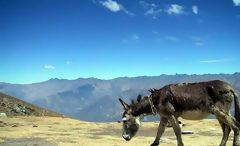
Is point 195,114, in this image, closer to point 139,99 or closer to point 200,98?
point 200,98

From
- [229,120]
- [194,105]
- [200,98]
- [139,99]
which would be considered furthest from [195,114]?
[139,99]

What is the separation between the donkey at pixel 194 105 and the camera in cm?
1319

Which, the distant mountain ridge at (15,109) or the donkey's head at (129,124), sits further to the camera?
the distant mountain ridge at (15,109)

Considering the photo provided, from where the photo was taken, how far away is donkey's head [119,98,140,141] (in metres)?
14.2

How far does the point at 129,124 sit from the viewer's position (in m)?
14.3

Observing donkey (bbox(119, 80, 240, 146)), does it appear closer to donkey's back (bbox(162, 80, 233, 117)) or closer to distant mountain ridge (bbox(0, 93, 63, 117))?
donkey's back (bbox(162, 80, 233, 117))

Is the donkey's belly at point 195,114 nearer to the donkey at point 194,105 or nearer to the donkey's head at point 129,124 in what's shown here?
the donkey at point 194,105

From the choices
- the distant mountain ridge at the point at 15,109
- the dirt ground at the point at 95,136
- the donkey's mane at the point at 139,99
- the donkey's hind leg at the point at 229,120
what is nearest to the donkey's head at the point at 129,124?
the donkey's mane at the point at 139,99

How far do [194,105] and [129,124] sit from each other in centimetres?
267

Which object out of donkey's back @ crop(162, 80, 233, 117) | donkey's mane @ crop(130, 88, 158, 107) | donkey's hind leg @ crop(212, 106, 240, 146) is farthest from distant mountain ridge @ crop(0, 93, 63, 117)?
donkey's hind leg @ crop(212, 106, 240, 146)

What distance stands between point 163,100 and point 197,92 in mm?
1295

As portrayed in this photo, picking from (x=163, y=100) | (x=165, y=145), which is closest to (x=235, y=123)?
(x=163, y=100)

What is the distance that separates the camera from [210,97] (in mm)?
13305

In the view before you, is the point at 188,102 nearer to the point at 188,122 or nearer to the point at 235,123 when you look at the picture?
the point at 235,123
